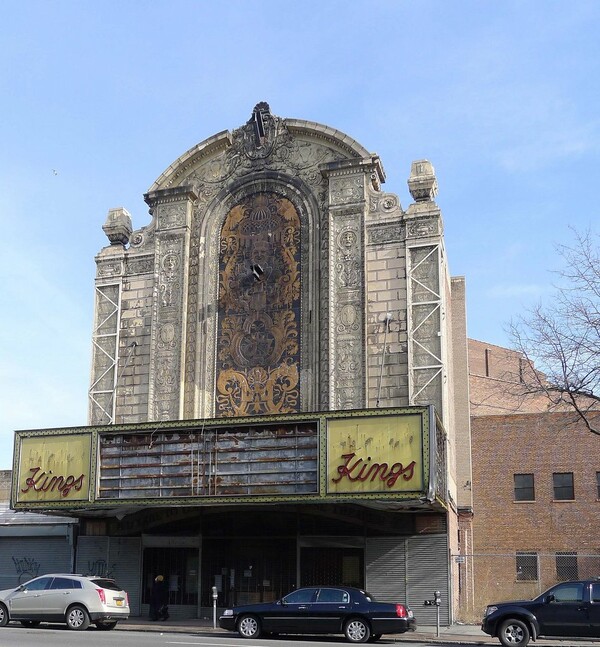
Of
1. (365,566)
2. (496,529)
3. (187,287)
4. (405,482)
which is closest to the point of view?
(405,482)

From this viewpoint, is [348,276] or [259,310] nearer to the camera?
[348,276]

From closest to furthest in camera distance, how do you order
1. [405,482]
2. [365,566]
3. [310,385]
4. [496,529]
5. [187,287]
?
[405,482]
[365,566]
[310,385]
[187,287]
[496,529]

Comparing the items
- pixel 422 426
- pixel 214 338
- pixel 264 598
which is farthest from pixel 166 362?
pixel 422 426

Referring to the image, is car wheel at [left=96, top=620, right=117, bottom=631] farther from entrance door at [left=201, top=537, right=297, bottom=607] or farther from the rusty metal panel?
entrance door at [left=201, top=537, right=297, bottom=607]

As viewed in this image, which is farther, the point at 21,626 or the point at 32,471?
the point at 32,471

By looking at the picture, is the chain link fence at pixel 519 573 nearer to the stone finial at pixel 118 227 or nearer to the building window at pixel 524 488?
the building window at pixel 524 488

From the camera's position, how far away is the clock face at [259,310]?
103 feet

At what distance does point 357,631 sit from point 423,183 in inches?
624

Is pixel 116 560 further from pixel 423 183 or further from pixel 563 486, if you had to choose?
pixel 563 486

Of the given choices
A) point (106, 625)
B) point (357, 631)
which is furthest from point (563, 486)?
point (106, 625)

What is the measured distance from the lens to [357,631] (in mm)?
21656

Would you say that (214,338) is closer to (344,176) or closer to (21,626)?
(344,176)

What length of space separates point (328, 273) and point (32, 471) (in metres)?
11.9

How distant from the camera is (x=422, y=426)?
2489 centimetres
